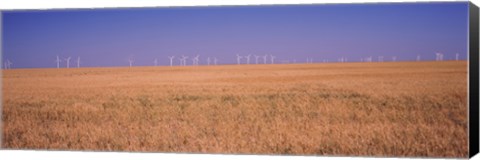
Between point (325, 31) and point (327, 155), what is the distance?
1.45 metres

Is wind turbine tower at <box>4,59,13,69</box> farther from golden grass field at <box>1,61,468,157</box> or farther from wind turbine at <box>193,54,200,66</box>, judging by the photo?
wind turbine at <box>193,54,200,66</box>

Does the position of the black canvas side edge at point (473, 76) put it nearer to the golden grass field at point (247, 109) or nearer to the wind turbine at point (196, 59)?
the golden grass field at point (247, 109)

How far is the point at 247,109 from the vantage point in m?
11.5

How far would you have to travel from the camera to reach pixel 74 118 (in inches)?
465

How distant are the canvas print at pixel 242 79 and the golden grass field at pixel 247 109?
16 mm

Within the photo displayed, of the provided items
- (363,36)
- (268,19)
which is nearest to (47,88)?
(268,19)

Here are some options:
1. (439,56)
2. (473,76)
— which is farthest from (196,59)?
(473,76)

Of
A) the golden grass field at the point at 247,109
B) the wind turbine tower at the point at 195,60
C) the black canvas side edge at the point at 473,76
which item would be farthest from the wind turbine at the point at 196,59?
the black canvas side edge at the point at 473,76

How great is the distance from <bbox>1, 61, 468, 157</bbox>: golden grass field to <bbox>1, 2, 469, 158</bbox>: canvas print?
16 mm

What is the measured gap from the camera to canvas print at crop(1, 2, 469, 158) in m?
10.6

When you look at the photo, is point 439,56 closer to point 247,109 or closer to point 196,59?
point 247,109

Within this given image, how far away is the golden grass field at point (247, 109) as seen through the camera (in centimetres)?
1059

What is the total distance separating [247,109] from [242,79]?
1.39ft

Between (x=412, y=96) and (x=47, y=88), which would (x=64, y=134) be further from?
(x=412, y=96)
